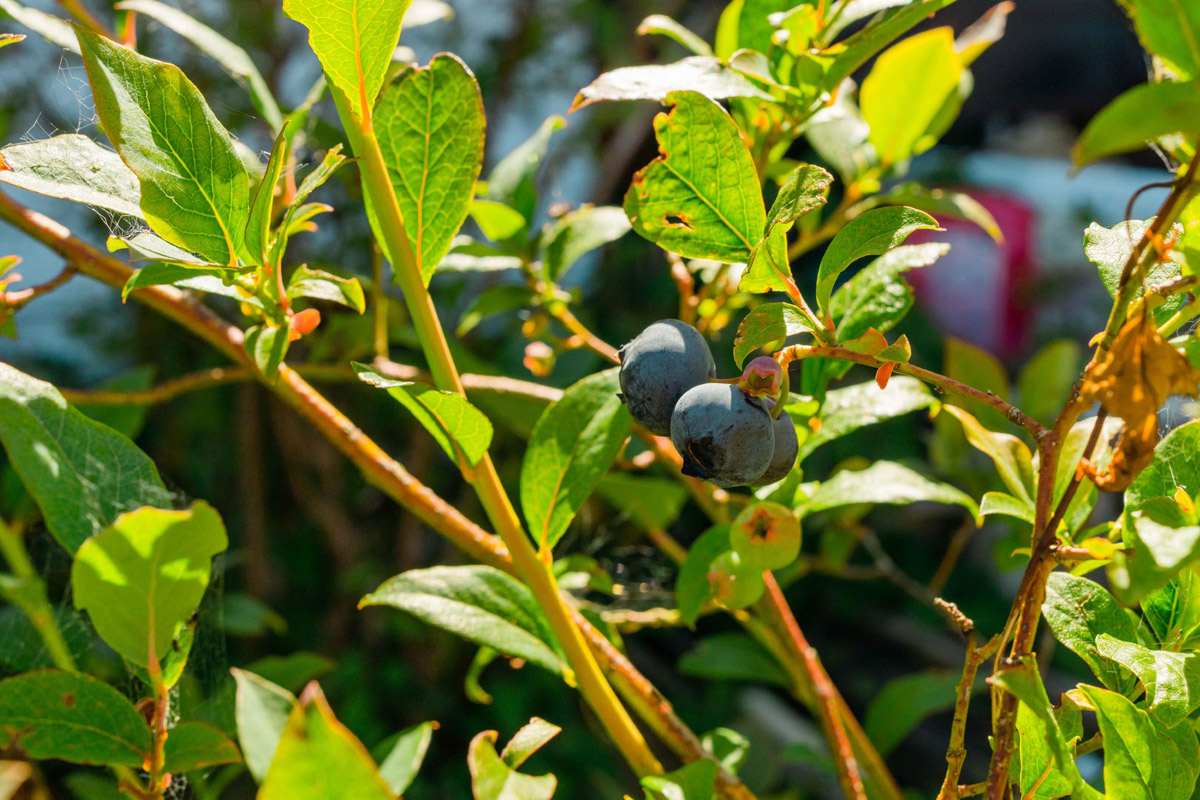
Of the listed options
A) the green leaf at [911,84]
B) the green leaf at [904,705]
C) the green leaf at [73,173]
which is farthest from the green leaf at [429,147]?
the green leaf at [904,705]

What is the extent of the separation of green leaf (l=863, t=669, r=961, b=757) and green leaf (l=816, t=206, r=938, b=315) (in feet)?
1.53

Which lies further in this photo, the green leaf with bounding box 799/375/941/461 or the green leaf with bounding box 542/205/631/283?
the green leaf with bounding box 542/205/631/283

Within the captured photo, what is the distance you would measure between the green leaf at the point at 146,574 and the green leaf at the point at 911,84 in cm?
49

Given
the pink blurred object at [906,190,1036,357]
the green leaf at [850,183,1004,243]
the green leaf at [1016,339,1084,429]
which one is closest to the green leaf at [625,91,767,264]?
the green leaf at [850,183,1004,243]

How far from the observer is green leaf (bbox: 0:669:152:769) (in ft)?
1.18

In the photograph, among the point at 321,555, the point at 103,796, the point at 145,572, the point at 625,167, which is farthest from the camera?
the point at 321,555

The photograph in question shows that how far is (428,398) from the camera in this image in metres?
0.33

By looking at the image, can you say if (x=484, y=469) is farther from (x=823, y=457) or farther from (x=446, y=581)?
(x=823, y=457)

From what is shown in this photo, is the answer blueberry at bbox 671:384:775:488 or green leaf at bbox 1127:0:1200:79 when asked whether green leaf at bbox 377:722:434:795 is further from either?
green leaf at bbox 1127:0:1200:79

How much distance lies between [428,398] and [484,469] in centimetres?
7

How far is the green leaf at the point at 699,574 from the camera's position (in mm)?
474

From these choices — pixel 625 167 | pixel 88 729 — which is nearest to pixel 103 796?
pixel 88 729

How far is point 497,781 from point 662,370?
0.54ft

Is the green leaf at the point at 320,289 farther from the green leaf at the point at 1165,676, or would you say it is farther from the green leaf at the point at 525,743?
the green leaf at the point at 1165,676
